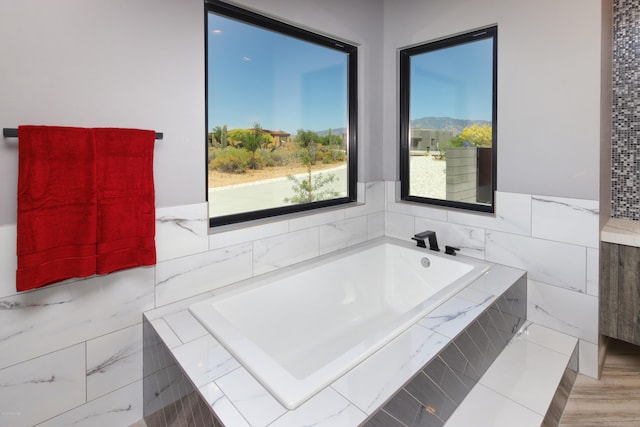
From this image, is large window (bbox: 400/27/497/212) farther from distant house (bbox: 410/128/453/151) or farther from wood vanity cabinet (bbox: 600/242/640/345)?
wood vanity cabinet (bbox: 600/242/640/345)

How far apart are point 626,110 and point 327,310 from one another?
7.82ft

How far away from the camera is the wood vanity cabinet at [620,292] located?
77.3 inches

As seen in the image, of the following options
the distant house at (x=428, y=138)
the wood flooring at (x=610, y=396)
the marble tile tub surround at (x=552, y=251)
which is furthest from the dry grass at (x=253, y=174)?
the wood flooring at (x=610, y=396)

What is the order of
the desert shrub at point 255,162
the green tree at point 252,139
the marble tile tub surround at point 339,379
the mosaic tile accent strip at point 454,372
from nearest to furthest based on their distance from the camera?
the marble tile tub surround at point 339,379 → the mosaic tile accent strip at point 454,372 → the green tree at point 252,139 → the desert shrub at point 255,162

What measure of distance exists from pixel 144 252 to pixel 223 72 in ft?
3.84

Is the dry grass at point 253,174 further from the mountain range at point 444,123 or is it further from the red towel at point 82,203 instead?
the mountain range at point 444,123

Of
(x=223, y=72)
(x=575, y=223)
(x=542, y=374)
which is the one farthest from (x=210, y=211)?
(x=575, y=223)

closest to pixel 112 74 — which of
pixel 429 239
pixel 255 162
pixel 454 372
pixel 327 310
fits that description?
pixel 255 162

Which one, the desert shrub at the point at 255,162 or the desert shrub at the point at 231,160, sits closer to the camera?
the desert shrub at the point at 231,160

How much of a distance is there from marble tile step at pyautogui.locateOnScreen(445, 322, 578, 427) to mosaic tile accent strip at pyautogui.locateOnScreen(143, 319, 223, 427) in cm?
105

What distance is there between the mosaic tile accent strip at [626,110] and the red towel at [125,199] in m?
2.89

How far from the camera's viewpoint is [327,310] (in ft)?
7.93

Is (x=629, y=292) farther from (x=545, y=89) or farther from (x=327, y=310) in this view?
(x=327, y=310)

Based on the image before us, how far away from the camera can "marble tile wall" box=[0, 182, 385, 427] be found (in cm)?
146
